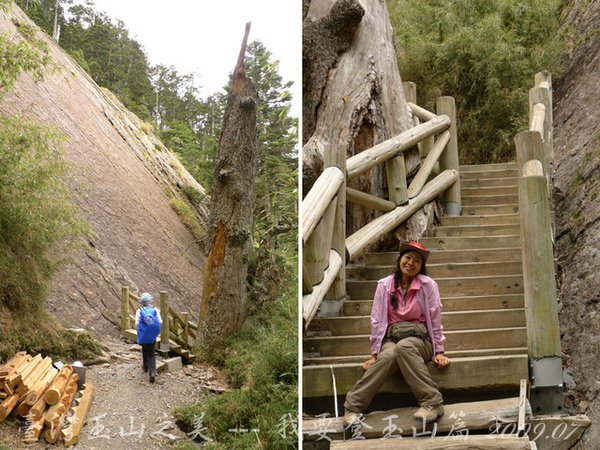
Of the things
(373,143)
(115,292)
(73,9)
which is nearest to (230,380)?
(115,292)

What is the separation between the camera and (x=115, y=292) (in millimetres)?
2838

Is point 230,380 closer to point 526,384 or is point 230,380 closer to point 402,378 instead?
point 402,378

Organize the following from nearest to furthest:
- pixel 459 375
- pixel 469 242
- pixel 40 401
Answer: pixel 40 401
pixel 459 375
pixel 469 242

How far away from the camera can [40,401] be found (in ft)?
8.47

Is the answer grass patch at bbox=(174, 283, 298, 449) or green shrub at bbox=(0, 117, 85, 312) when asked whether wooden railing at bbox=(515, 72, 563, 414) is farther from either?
green shrub at bbox=(0, 117, 85, 312)

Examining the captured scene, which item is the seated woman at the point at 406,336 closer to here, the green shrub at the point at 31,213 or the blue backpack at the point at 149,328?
the blue backpack at the point at 149,328

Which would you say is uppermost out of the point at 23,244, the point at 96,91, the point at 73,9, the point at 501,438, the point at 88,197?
the point at 73,9

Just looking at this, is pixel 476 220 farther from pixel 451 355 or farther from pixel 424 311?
pixel 424 311

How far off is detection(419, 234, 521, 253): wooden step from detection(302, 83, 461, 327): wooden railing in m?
0.25

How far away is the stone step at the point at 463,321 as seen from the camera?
346cm

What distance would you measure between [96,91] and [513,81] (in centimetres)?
602

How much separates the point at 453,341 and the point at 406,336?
2.13ft

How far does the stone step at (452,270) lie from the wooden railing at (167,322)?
1.40 m

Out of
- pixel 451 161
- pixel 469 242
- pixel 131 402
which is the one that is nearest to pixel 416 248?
pixel 131 402
